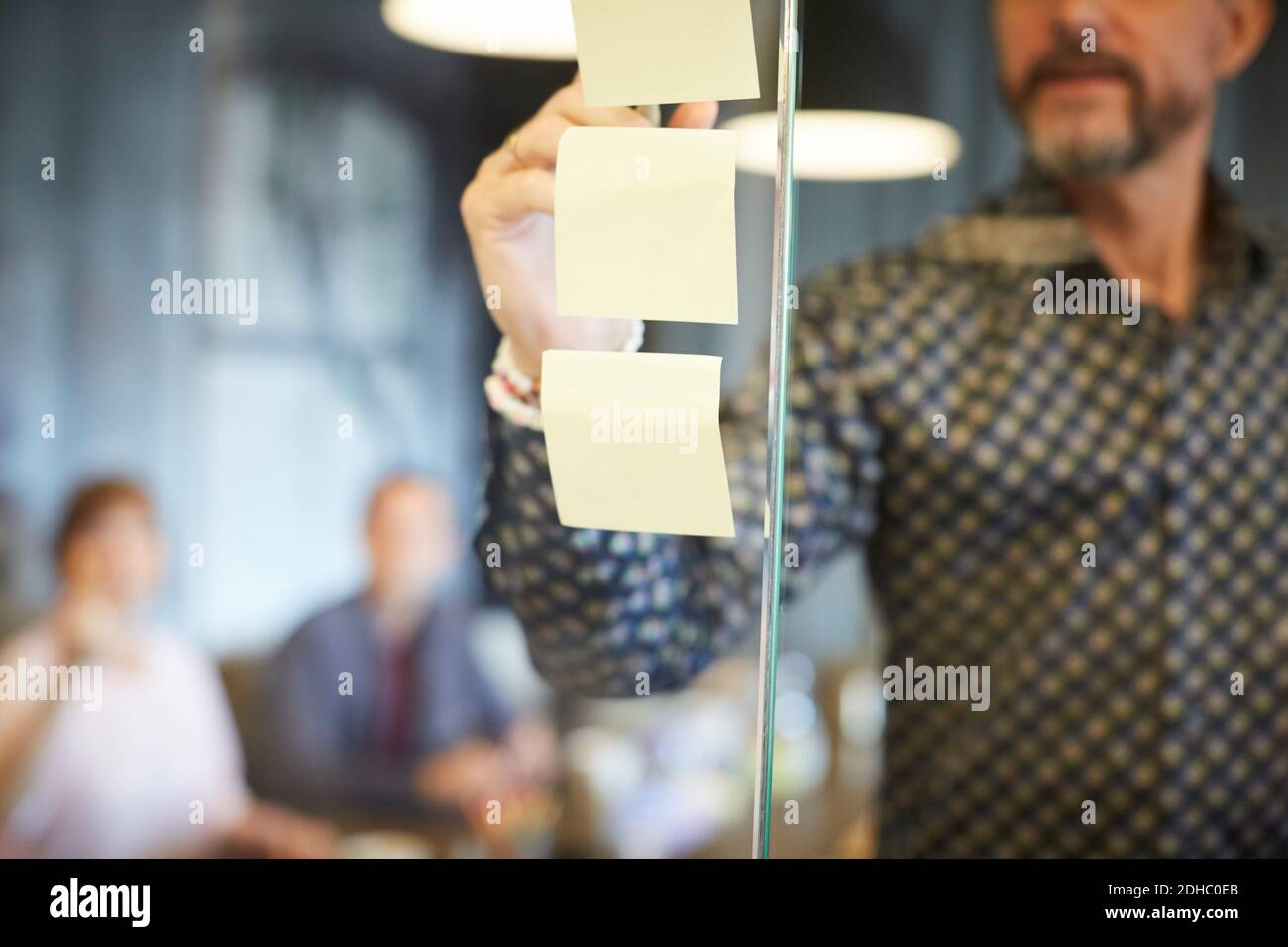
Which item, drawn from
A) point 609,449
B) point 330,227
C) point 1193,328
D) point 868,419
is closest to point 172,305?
point 330,227

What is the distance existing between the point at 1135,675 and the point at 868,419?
40 cm

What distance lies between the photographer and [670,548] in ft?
3.15

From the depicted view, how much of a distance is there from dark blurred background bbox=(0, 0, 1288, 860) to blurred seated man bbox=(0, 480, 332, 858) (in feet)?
0.15

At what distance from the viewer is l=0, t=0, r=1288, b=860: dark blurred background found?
1.90m

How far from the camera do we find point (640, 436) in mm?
552

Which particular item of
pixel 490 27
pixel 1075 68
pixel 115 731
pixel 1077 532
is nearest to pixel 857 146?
pixel 1075 68

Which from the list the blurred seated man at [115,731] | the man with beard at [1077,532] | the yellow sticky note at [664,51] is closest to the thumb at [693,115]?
the yellow sticky note at [664,51]

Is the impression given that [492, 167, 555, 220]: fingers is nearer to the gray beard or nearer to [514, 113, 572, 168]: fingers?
[514, 113, 572, 168]: fingers

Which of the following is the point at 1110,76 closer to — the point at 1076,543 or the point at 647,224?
the point at 1076,543

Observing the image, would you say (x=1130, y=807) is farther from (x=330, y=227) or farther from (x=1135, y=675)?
(x=330, y=227)

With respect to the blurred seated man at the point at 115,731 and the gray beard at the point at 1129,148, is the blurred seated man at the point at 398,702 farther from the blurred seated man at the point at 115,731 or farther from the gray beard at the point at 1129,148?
the gray beard at the point at 1129,148

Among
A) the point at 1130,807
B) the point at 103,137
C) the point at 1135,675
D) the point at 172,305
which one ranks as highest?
the point at 103,137

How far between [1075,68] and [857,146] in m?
0.30

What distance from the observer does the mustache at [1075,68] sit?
5.09 ft
